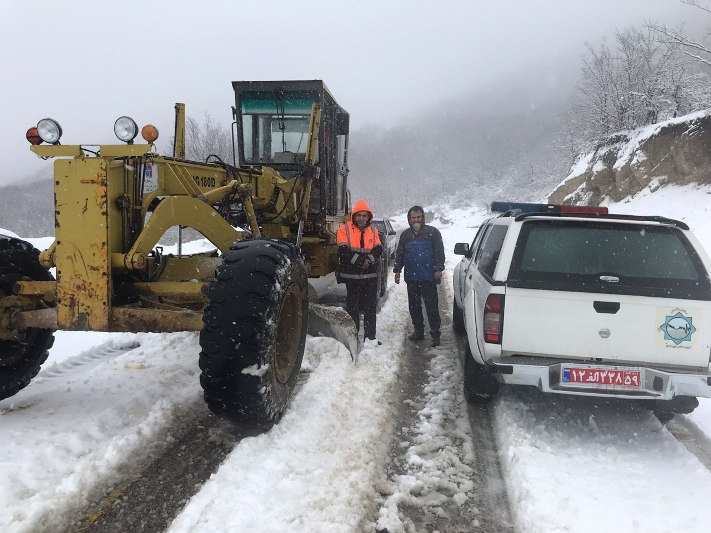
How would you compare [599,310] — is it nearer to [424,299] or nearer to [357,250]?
[424,299]

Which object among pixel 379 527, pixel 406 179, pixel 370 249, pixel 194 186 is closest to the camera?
pixel 379 527

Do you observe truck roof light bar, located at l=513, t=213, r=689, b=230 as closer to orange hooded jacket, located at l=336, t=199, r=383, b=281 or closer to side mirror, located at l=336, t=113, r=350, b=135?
orange hooded jacket, located at l=336, t=199, r=383, b=281

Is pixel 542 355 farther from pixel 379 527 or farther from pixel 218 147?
pixel 218 147

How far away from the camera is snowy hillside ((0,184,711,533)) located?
276cm

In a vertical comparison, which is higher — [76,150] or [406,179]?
[406,179]

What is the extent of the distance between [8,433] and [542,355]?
3935mm

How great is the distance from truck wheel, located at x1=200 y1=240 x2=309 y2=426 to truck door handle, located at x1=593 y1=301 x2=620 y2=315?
2.35m


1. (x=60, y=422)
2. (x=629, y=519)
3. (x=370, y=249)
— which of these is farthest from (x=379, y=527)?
(x=370, y=249)

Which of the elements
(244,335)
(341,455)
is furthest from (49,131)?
(341,455)

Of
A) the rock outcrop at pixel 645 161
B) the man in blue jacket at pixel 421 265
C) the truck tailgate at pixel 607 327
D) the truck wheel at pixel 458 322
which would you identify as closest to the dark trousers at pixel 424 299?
the man in blue jacket at pixel 421 265

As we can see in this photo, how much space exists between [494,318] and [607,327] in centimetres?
81

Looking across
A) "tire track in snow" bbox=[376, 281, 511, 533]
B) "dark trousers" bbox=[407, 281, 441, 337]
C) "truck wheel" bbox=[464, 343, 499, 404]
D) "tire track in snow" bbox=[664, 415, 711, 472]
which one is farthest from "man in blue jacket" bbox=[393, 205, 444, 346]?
"tire track in snow" bbox=[664, 415, 711, 472]

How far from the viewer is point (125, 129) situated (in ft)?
12.3

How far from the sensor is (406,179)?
115 meters
